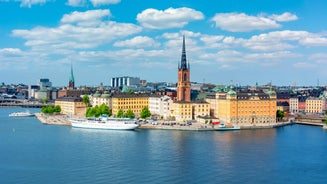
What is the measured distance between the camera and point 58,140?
30.4m

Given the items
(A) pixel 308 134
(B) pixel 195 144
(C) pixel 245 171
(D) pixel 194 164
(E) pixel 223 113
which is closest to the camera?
(C) pixel 245 171

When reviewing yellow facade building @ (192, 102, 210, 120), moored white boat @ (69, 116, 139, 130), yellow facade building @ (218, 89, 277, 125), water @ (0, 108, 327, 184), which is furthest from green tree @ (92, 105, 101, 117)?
yellow facade building @ (218, 89, 277, 125)

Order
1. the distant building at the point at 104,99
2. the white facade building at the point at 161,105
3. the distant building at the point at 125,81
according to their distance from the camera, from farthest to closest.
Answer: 1. the distant building at the point at 125,81
2. the distant building at the point at 104,99
3. the white facade building at the point at 161,105

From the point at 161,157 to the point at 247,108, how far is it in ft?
65.2

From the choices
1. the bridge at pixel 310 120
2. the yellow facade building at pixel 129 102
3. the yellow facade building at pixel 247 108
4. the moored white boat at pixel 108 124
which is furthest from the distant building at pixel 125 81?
the moored white boat at pixel 108 124

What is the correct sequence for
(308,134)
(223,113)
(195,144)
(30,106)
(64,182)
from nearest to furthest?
(64,182) → (195,144) → (308,134) → (223,113) → (30,106)

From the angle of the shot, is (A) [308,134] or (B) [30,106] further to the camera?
(B) [30,106]

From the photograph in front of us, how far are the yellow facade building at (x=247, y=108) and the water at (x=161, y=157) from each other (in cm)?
663

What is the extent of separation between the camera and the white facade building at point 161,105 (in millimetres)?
46272

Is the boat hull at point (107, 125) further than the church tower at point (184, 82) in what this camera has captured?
No

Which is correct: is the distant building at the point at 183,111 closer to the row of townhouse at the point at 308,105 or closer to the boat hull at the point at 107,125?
the boat hull at the point at 107,125

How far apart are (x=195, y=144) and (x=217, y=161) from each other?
5.99 meters

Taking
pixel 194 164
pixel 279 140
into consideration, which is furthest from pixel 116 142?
pixel 279 140

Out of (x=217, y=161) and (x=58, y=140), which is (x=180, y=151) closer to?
(x=217, y=161)
